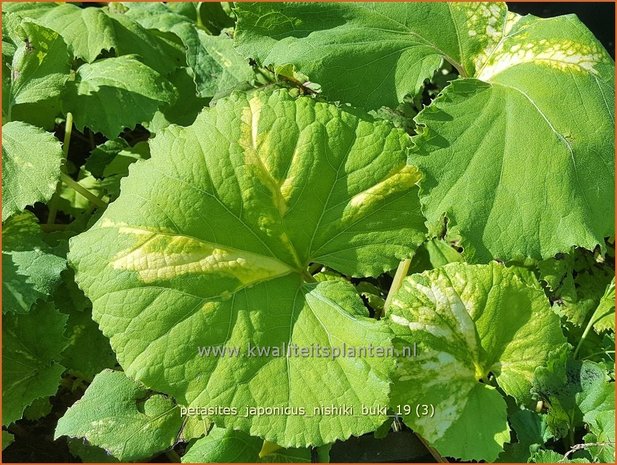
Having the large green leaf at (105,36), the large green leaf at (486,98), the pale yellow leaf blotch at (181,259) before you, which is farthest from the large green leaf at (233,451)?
the large green leaf at (105,36)

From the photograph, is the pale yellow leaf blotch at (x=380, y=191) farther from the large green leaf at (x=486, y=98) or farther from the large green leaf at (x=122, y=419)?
the large green leaf at (x=122, y=419)

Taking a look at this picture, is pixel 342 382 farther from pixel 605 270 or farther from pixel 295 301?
pixel 605 270

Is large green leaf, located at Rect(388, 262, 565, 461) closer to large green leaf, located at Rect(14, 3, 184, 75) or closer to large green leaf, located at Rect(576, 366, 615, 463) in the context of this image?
large green leaf, located at Rect(576, 366, 615, 463)

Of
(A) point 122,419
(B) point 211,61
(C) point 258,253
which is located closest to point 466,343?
(C) point 258,253

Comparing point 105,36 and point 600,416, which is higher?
point 105,36

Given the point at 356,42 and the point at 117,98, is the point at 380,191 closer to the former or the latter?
the point at 356,42

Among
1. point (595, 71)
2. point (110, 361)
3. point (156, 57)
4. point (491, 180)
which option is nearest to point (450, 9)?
point (595, 71)

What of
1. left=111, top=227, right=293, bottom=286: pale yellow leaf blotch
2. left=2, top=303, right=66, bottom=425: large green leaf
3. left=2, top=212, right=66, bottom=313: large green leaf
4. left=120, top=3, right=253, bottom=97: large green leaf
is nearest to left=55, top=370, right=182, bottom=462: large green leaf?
left=2, top=303, right=66, bottom=425: large green leaf
